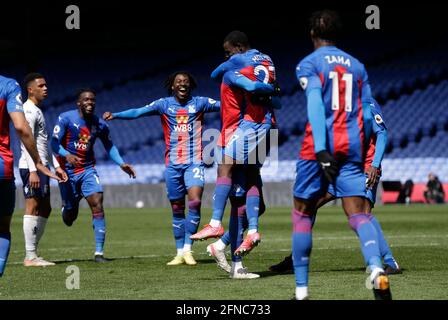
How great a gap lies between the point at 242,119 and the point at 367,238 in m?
2.97

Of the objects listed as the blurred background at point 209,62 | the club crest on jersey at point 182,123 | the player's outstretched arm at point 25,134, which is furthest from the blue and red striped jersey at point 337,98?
the blurred background at point 209,62

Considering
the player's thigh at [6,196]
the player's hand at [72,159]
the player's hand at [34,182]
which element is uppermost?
the player's hand at [72,159]

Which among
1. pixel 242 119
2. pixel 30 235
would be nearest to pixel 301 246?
pixel 242 119

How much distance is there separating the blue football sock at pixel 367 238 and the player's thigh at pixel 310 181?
0.31 metres

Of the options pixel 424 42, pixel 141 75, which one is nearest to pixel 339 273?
pixel 424 42

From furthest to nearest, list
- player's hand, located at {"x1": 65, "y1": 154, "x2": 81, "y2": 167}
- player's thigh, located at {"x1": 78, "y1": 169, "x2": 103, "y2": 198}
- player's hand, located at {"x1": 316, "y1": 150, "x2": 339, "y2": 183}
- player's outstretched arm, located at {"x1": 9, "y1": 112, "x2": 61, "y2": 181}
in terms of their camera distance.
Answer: player's thigh, located at {"x1": 78, "y1": 169, "x2": 103, "y2": 198}, player's hand, located at {"x1": 65, "y1": 154, "x2": 81, "y2": 167}, player's outstretched arm, located at {"x1": 9, "y1": 112, "x2": 61, "y2": 181}, player's hand, located at {"x1": 316, "y1": 150, "x2": 339, "y2": 183}

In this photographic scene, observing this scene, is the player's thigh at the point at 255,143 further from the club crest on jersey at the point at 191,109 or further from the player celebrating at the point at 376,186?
Result: the club crest on jersey at the point at 191,109

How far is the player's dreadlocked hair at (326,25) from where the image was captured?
7.16m

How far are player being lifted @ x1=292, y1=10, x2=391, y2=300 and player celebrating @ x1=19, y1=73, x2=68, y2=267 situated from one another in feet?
16.2

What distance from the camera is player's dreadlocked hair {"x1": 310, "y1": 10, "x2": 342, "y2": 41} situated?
7156 mm

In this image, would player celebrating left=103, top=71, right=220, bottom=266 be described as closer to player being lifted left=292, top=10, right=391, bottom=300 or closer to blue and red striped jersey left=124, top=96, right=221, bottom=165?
blue and red striped jersey left=124, top=96, right=221, bottom=165

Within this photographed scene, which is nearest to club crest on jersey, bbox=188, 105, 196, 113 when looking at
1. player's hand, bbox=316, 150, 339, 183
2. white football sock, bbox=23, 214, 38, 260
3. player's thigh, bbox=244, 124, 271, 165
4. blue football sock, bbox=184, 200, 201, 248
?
blue football sock, bbox=184, 200, 201, 248
